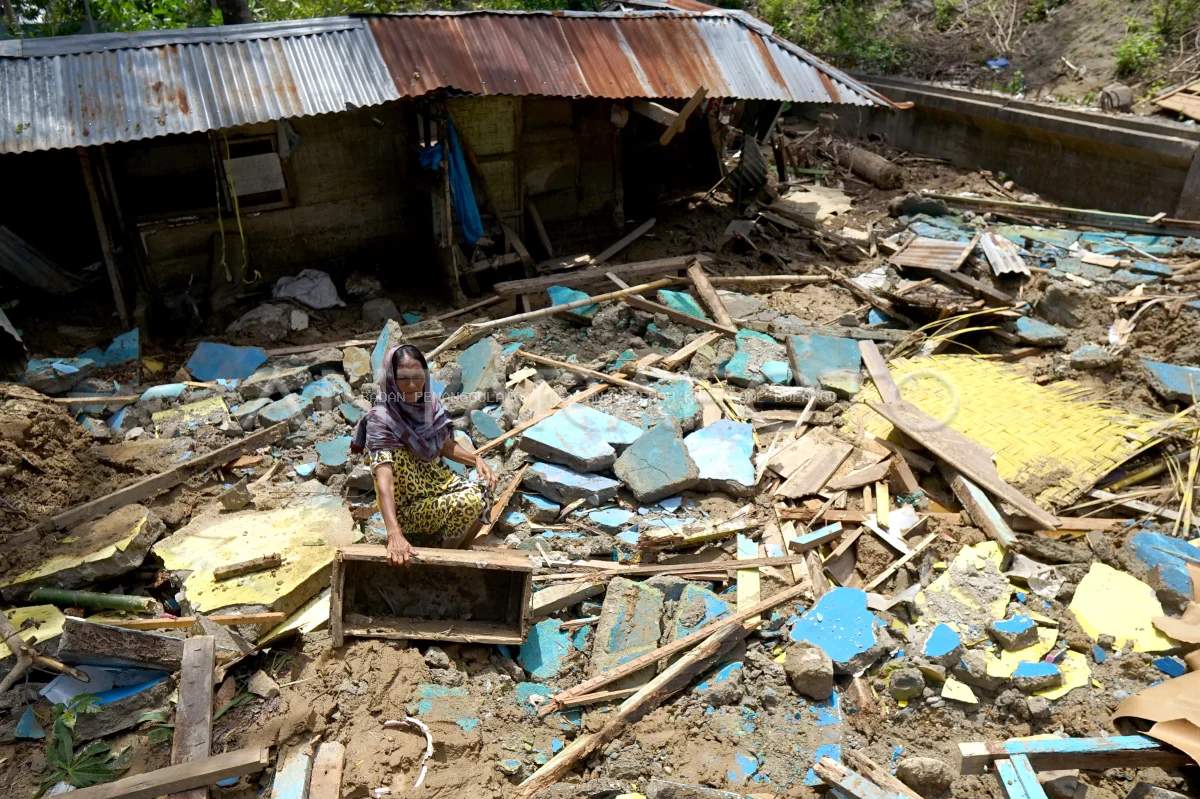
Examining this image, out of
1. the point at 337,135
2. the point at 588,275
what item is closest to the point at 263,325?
the point at 337,135

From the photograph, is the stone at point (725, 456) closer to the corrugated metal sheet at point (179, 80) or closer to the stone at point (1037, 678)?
the stone at point (1037, 678)

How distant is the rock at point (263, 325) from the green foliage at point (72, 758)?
222 inches

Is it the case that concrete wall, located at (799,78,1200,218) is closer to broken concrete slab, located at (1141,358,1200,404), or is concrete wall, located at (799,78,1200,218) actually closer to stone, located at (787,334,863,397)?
broken concrete slab, located at (1141,358,1200,404)

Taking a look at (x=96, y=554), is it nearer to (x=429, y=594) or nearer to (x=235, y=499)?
(x=235, y=499)

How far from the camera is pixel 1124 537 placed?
6.41 metres

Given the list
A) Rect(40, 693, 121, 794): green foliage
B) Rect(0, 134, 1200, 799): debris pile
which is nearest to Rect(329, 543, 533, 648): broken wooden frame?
Rect(0, 134, 1200, 799): debris pile

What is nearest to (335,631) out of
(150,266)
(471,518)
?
(471,518)

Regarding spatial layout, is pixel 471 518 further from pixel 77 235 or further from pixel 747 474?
pixel 77 235

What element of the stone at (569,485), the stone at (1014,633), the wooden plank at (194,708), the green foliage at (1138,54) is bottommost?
the wooden plank at (194,708)

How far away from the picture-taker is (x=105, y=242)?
947cm

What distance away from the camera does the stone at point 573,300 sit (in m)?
9.74

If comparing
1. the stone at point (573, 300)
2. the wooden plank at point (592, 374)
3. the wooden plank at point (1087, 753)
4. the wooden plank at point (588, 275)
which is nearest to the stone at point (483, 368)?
the wooden plank at point (592, 374)

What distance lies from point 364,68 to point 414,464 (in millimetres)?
6241

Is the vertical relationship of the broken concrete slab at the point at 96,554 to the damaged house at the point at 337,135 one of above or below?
below
